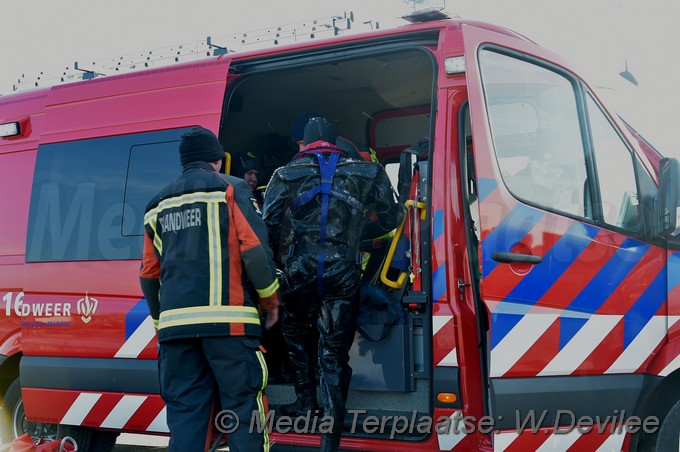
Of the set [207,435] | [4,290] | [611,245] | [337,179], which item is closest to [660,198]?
[611,245]

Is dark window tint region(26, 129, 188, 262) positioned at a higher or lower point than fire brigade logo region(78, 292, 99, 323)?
higher

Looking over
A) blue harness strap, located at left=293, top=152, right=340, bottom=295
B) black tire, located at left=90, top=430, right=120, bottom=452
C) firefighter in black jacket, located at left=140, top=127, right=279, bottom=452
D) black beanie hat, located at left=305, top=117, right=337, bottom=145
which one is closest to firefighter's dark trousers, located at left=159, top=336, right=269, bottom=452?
firefighter in black jacket, located at left=140, top=127, right=279, bottom=452

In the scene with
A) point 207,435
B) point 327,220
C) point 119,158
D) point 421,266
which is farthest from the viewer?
point 119,158

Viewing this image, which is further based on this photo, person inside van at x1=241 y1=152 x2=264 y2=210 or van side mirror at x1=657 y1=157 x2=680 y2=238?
person inside van at x1=241 y1=152 x2=264 y2=210

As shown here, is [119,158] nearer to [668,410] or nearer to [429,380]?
[429,380]

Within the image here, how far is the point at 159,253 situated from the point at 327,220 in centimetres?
96

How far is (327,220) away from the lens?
4516 mm

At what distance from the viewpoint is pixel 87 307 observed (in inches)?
194

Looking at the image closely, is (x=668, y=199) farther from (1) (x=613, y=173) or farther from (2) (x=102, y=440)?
(2) (x=102, y=440)

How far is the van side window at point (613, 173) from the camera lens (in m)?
4.09

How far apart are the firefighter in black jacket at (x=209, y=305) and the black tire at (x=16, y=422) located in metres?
2.02

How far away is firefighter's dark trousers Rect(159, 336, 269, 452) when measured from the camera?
12.3ft

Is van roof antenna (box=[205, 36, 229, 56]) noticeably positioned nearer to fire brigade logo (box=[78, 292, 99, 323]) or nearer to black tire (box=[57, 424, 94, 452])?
fire brigade logo (box=[78, 292, 99, 323])

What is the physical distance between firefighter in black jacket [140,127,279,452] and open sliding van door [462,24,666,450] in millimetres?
1083
